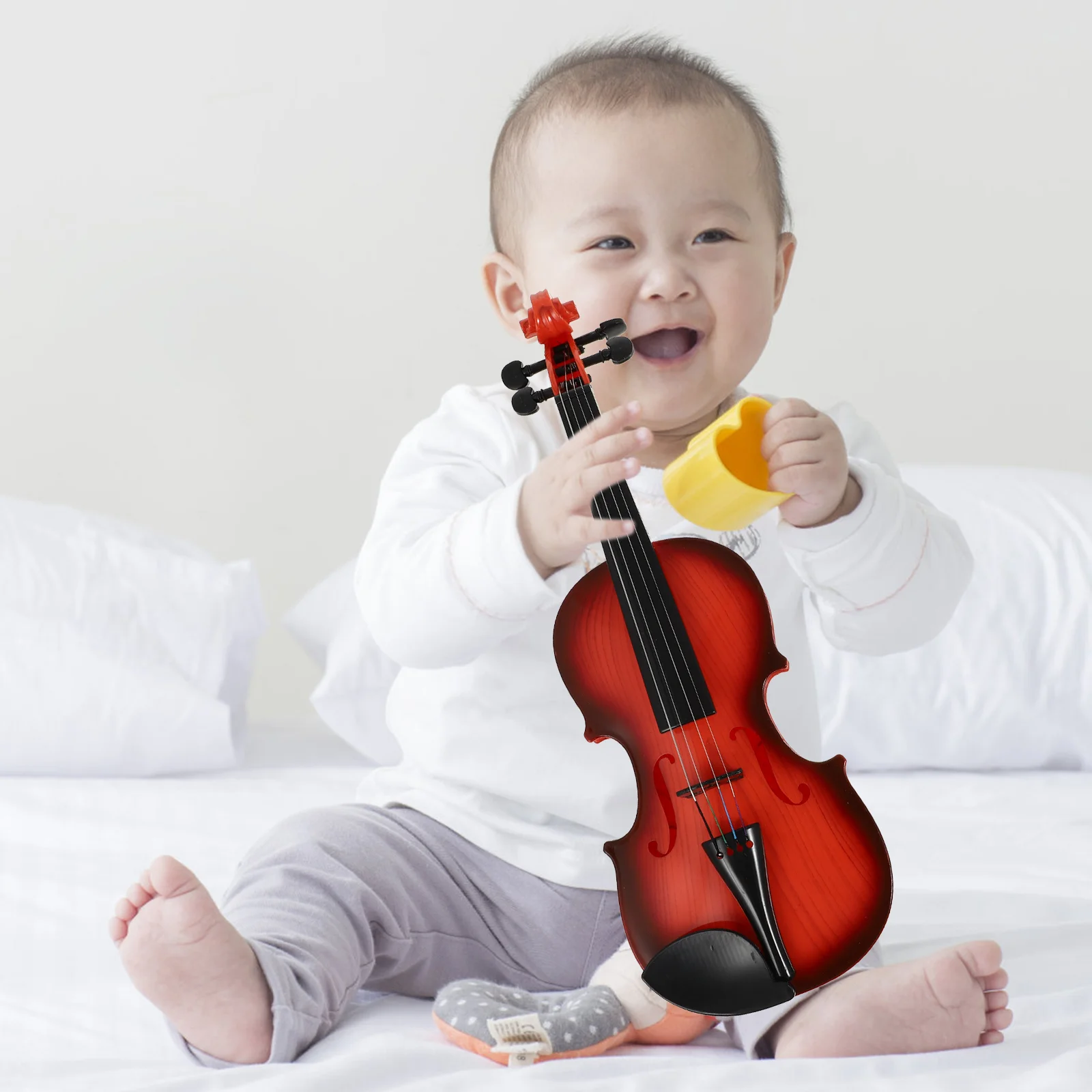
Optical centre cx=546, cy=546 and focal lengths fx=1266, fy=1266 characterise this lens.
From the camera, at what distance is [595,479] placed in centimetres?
70

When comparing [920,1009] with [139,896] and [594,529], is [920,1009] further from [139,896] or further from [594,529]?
[139,896]

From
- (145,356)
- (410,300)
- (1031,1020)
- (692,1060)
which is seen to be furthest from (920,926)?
(145,356)

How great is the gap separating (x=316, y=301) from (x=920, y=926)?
1.49m

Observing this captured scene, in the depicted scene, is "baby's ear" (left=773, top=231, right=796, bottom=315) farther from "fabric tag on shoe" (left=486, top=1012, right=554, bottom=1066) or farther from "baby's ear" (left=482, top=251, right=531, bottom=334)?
"fabric tag on shoe" (left=486, top=1012, right=554, bottom=1066)

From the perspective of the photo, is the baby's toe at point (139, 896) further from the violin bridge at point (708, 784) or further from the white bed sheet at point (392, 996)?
the violin bridge at point (708, 784)

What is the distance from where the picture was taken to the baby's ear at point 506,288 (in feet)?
3.34

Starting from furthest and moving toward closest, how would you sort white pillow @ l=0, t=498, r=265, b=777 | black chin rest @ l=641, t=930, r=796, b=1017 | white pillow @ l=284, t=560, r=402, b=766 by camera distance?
white pillow @ l=284, t=560, r=402, b=766 → white pillow @ l=0, t=498, r=265, b=777 → black chin rest @ l=641, t=930, r=796, b=1017

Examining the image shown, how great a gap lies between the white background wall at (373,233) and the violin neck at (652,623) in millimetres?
1441

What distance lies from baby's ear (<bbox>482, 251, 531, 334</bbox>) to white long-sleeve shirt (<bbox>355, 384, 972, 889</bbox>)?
0.22ft

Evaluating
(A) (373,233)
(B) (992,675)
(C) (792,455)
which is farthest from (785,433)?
(A) (373,233)

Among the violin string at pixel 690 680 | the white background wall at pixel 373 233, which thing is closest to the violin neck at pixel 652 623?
the violin string at pixel 690 680

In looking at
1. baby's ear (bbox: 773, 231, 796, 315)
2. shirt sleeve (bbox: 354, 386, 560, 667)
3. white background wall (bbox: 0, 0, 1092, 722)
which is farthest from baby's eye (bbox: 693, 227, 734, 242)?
white background wall (bbox: 0, 0, 1092, 722)

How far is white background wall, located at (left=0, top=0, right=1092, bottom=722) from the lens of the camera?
206 centimetres

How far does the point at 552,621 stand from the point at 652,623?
11.3 inches
